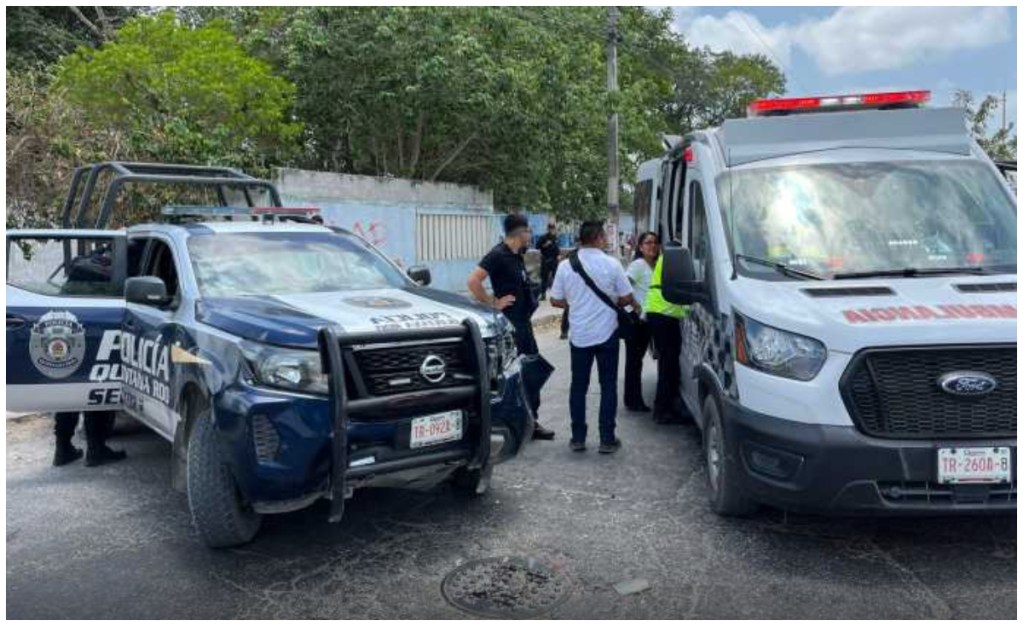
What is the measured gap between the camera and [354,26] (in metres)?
15.5

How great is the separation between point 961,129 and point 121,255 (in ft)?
17.4

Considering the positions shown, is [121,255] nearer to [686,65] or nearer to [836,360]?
[836,360]

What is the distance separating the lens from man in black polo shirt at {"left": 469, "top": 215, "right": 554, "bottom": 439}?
6.16 meters

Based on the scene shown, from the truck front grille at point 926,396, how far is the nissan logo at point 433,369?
1.84 m

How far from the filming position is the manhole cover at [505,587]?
360cm

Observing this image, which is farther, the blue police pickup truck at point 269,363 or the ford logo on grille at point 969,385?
the blue police pickup truck at point 269,363

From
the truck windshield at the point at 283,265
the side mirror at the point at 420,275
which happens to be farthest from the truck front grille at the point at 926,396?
the side mirror at the point at 420,275

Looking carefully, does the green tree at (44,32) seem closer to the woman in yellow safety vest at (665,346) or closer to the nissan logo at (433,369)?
the woman in yellow safety vest at (665,346)

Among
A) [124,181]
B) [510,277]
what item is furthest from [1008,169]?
[124,181]

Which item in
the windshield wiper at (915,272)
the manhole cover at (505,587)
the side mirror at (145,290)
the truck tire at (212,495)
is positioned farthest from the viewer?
the side mirror at (145,290)

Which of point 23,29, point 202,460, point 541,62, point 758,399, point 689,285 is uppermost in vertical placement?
point 23,29

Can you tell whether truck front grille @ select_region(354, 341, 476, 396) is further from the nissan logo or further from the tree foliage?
the tree foliage

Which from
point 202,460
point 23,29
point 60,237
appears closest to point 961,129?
point 202,460

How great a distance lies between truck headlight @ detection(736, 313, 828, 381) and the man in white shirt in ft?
5.70
